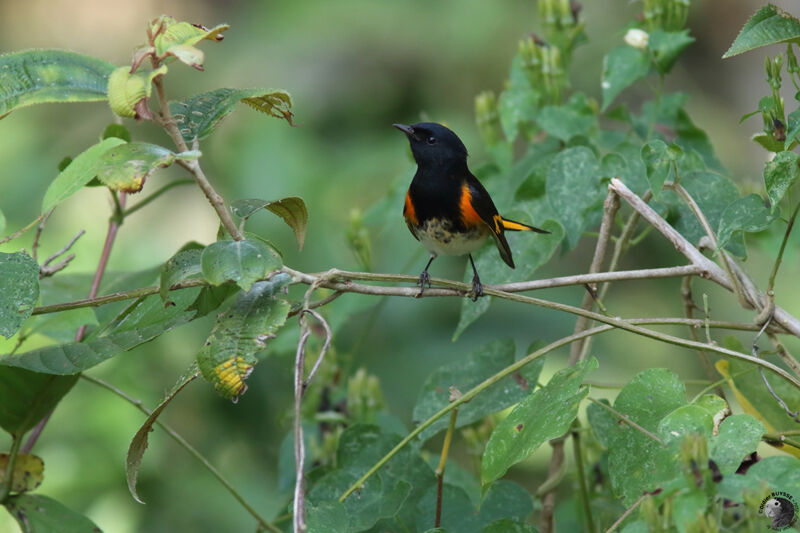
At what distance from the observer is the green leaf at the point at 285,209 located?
3.71 ft

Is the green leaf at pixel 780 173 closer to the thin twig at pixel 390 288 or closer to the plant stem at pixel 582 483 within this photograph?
the thin twig at pixel 390 288

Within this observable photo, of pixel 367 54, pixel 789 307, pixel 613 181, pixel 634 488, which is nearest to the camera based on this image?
pixel 634 488

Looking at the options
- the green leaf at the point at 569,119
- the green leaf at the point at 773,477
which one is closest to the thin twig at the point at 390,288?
the green leaf at the point at 773,477

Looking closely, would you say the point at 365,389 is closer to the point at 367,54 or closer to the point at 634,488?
the point at 634,488

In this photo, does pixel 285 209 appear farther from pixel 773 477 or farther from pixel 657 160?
pixel 773 477

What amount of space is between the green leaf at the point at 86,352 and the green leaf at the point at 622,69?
108cm

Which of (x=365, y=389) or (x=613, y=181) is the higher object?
(x=613, y=181)

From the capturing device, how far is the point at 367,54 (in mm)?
5711

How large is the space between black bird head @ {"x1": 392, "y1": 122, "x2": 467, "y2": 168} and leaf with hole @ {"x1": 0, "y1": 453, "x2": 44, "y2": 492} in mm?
1125

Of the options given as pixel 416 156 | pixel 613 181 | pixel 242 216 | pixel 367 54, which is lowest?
pixel 367 54

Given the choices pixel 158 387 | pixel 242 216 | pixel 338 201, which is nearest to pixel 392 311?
pixel 338 201

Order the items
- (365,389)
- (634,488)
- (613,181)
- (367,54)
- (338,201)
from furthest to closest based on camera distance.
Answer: (367,54) → (338,201) → (365,389) → (613,181) → (634,488)

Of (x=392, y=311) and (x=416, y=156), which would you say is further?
(x=392, y=311)

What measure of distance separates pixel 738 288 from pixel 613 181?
0.24 metres
